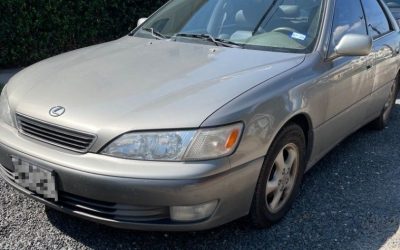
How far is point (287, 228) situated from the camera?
300 centimetres

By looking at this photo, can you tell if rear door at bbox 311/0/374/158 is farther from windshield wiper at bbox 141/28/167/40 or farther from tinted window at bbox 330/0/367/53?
windshield wiper at bbox 141/28/167/40

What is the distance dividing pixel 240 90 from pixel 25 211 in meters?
1.67

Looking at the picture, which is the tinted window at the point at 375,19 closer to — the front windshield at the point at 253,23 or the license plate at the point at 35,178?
the front windshield at the point at 253,23

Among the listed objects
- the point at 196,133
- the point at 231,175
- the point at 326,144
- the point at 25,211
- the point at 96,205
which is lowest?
the point at 25,211

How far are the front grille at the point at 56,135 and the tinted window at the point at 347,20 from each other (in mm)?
1909

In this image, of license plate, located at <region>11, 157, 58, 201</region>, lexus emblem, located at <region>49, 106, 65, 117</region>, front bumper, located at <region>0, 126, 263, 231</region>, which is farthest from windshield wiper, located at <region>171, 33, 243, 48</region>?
license plate, located at <region>11, 157, 58, 201</region>

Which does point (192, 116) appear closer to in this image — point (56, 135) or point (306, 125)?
point (56, 135)

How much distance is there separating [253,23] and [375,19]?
1.57 metres

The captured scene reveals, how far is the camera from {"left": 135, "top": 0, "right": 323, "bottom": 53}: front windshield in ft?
10.9

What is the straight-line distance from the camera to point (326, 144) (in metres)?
3.50

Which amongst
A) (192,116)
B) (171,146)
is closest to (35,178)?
(171,146)

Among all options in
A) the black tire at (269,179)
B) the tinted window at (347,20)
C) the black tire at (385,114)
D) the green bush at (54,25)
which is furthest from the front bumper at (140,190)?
the green bush at (54,25)

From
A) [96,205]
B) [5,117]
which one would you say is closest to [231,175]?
[96,205]

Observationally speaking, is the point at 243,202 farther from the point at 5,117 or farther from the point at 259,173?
the point at 5,117
